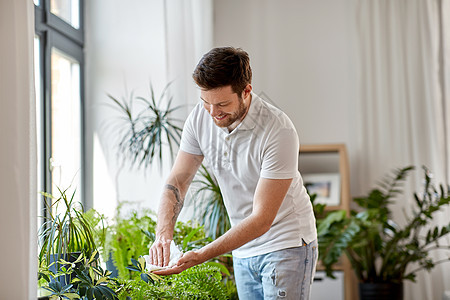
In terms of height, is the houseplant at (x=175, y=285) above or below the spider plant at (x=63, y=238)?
below

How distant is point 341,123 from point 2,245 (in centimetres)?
334

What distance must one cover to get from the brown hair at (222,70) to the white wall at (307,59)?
2.70 metres

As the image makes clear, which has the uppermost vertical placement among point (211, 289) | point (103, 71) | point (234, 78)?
point (103, 71)

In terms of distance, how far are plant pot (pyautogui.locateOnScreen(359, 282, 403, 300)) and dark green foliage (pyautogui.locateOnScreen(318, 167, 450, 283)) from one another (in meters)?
0.08

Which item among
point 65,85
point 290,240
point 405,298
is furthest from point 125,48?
point 405,298

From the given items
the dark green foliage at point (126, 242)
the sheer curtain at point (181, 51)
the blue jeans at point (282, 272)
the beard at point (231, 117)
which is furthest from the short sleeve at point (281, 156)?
the sheer curtain at point (181, 51)


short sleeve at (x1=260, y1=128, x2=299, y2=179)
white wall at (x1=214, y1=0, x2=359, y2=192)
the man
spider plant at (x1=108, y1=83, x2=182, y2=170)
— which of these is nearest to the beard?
the man

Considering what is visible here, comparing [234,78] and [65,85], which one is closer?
[234,78]

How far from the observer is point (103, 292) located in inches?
78.9

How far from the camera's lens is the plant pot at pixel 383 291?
4137 mm

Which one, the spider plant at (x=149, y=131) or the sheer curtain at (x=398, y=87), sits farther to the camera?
the sheer curtain at (x=398, y=87)

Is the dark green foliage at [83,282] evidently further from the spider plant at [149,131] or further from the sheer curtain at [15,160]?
the spider plant at [149,131]

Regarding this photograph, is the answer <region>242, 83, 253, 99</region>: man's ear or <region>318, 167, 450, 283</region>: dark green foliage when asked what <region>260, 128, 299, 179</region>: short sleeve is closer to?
<region>242, 83, 253, 99</region>: man's ear

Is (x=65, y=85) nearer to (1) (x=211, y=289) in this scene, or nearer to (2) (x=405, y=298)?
(1) (x=211, y=289)
